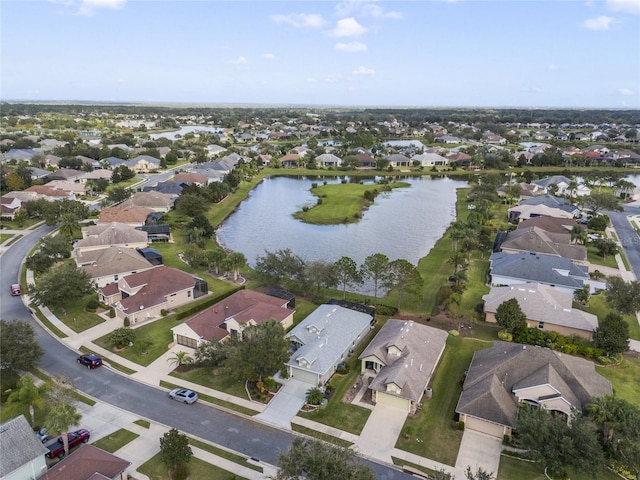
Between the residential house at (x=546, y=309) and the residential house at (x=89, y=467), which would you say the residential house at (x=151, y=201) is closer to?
the residential house at (x=546, y=309)

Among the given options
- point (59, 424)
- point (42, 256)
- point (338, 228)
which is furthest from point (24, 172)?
point (59, 424)

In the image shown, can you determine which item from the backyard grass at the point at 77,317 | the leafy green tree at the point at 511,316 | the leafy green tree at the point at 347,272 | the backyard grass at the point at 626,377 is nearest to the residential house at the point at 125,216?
the backyard grass at the point at 77,317

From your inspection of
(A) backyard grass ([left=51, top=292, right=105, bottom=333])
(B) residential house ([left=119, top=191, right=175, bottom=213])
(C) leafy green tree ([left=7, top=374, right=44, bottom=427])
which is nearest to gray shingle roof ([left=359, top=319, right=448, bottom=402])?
(C) leafy green tree ([left=7, top=374, right=44, bottom=427])

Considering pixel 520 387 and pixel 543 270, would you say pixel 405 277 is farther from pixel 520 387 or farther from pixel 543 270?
pixel 543 270

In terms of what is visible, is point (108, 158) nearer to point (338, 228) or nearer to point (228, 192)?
point (228, 192)

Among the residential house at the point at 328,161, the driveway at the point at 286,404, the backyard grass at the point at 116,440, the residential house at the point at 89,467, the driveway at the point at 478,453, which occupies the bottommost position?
the backyard grass at the point at 116,440

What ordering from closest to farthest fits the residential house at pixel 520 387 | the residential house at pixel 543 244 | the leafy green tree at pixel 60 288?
1. the residential house at pixel 520 387
2. the leafy green tree at pixel 60 288
3. the residential house at pixel 543 244

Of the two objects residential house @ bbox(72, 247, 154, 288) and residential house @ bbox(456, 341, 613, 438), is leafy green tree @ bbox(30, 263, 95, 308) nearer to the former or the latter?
residential house @ bbox(72, 247, 154, 288)

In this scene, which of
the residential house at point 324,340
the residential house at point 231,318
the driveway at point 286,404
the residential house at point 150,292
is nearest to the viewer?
the driveway at point 286,404
